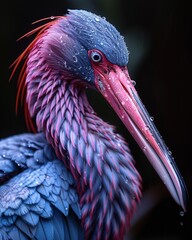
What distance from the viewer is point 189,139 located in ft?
7.86

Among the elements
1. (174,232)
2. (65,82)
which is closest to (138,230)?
(174,232)

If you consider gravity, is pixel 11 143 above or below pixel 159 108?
above

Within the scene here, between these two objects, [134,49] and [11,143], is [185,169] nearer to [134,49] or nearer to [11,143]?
[134,49]

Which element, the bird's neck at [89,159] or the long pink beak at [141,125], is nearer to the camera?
the long pink beak at [141,125]

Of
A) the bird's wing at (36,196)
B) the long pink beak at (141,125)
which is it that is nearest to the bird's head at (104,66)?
the long pink beak at (141,125)

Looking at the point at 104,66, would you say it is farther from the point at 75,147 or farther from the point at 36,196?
the point at 36,196

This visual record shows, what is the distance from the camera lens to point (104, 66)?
1.39 m

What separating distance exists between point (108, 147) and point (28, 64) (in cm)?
31

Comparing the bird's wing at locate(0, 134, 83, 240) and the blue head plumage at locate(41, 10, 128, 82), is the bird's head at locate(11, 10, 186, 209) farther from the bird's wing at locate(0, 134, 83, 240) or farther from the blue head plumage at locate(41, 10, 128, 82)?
the bird's wing at locate(0, 134, 83, 240)

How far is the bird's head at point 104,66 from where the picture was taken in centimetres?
134

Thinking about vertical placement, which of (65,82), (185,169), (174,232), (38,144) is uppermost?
(65,82)

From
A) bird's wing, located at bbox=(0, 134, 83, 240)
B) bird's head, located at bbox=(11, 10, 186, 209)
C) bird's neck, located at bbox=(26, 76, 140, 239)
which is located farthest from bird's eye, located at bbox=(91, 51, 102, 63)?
bird's wing, located at bbox=(0, 134, 83, 240)

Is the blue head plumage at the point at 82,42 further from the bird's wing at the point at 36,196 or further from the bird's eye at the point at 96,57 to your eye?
the bird's wing at the point at 36,196

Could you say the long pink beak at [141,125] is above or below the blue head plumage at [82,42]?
below
